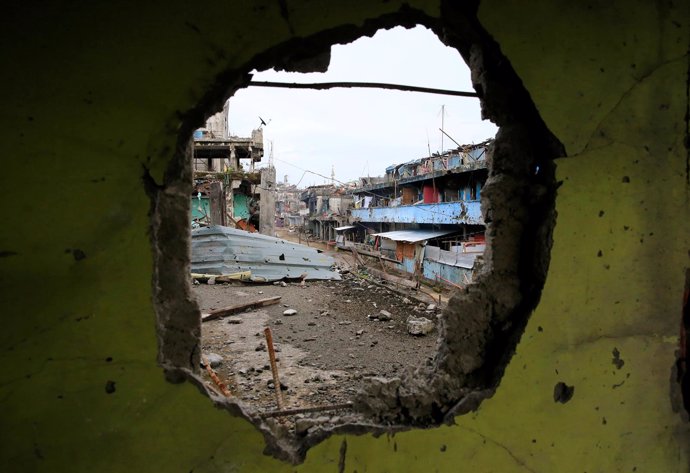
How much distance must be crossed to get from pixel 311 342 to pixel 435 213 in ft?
52.0

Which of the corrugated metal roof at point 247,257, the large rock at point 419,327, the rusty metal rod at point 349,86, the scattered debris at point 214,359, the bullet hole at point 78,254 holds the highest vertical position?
the rusty metal rod at point 349,86

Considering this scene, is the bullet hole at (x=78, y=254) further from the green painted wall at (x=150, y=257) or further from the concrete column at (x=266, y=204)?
the concrete column at (x=266, y=204)

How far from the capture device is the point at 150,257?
132 centimetres

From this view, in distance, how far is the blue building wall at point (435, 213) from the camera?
1680cm

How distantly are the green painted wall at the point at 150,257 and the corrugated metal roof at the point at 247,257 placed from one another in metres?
8.14

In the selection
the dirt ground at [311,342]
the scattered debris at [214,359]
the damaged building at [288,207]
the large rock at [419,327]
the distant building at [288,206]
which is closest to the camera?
the dirt ground at [311,342]

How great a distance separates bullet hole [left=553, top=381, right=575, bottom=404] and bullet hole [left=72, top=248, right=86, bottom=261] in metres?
2.02

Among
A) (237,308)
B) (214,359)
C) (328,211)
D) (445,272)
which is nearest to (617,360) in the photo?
(214,359)

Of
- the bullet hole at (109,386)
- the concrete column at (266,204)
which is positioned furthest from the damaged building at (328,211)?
the bullet hole at (109,386)

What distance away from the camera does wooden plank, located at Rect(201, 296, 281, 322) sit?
5961 millimetres

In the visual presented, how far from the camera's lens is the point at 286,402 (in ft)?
10.9

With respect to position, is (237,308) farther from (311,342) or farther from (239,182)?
(239,182)

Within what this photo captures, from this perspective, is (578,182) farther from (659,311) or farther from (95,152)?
(95,152)

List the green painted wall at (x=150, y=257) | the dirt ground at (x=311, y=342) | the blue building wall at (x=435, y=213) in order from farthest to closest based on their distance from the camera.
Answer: the blue building wall at (x=435, y=213), the dirt ground at (x=311, y=342), the green painted wall at (x=150, y=257)
